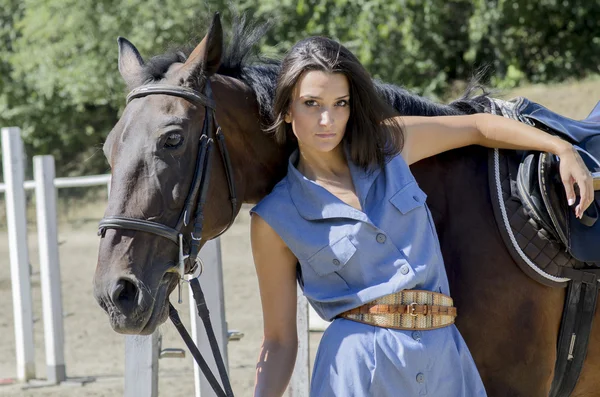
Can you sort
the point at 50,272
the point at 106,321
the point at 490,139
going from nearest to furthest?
1. the point at 490,139
2. the point at 50,272
3. the point at 106,321

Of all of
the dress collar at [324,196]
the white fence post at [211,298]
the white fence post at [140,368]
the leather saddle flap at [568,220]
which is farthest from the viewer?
the white fence post at [211,298]

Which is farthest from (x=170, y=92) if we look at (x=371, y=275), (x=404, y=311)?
(x=404, y=311)

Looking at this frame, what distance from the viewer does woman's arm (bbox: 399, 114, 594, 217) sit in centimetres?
251

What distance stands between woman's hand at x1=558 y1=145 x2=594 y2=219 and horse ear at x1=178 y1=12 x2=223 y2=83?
3.64ft

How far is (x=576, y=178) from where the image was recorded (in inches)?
98.3

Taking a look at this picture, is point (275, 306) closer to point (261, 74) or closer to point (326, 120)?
point (326, 120)

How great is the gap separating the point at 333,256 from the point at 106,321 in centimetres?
676

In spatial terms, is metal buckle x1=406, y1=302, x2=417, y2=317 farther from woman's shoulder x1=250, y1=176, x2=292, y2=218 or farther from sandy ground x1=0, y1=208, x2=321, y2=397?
sandy ground x1=0, y1=208, x2=321, y2=397

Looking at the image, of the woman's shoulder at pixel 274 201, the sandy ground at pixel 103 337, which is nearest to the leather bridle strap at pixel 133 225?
the woman's shoulder at pixel 274 201

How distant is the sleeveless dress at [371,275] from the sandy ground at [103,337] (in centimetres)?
224

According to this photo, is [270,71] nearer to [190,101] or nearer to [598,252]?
[190,101]

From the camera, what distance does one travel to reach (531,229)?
2.57 metres

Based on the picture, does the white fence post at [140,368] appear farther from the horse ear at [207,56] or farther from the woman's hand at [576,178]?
the woman's hand at [576,178]

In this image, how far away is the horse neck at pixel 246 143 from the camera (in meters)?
2.57
